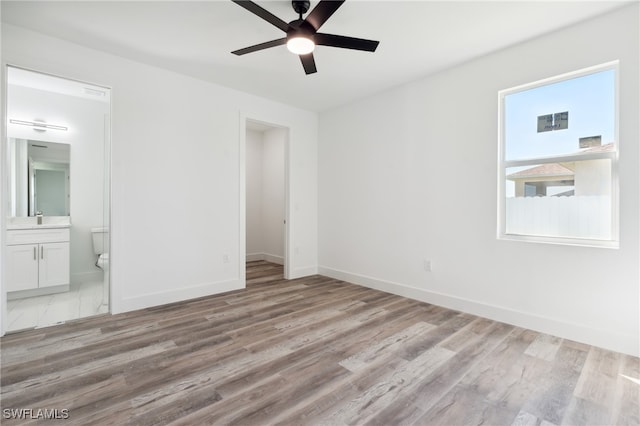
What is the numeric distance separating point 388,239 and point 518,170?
1.70 metres

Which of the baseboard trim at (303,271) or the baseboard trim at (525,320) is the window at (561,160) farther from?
the baseboard trim at (303,271)

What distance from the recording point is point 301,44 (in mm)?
2266

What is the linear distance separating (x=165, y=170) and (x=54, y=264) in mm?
2028

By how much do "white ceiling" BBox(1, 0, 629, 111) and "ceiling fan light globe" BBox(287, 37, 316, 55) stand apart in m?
0.31

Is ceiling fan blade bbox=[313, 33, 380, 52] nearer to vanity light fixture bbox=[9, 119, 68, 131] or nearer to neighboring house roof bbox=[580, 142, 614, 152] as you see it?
neighboring house roof bbox=[580, 142, 614, 152]

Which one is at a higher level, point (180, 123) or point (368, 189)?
point (180, 123)

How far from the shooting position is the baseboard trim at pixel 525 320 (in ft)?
7.65

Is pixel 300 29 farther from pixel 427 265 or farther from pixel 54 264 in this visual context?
pixel 54 264

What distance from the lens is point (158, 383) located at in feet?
6.25

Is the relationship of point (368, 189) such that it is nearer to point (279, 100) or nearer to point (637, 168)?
point (279, 100)

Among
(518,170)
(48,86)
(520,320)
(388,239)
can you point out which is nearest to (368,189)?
(388,239)

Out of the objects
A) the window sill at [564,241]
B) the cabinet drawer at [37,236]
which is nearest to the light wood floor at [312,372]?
the window sill at [564,241]

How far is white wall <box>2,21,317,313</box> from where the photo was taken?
3.05 metres

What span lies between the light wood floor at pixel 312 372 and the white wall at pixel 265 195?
122 inches
